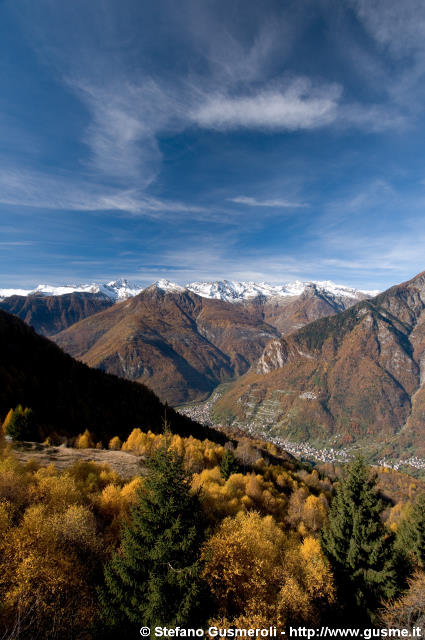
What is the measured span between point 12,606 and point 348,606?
112 feet

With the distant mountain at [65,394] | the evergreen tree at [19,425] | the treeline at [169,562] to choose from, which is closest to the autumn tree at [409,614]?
the treeline at [169,562]

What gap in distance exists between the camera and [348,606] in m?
29.4

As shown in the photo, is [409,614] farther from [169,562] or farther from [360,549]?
[169,562]

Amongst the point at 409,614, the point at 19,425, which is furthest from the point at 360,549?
the point at 19,425

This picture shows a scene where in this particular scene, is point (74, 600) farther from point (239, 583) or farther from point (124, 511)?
point (239, 583)

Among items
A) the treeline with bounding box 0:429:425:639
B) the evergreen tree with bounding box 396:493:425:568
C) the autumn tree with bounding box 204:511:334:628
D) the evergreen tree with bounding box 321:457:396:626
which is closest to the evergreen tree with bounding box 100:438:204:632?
the treeline with bounding box 0:429:425:639

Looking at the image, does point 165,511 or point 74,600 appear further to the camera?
point 74,600

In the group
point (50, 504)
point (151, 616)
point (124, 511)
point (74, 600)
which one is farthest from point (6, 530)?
point (151, 616)

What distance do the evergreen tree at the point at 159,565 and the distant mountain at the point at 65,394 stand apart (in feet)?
212

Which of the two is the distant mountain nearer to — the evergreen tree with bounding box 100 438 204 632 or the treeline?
the treeline

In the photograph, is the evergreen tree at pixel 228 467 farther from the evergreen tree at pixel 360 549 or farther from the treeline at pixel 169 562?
the evergreen tree at pixel 360 549

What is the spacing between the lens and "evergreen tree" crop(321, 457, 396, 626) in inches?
1129

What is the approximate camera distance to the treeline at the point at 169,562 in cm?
1922

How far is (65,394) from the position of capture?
99.8m
